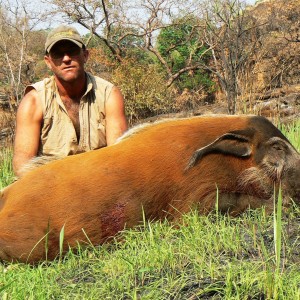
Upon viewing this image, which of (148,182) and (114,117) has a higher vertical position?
(114,117)

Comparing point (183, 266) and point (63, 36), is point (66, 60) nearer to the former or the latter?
point (63, 36)

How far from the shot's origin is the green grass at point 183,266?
2.17 metres

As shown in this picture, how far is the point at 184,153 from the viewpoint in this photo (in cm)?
343

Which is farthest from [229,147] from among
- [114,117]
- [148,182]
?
[114,117]

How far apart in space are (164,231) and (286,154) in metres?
1.01

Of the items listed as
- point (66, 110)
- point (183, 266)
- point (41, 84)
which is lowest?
point (183, 266)

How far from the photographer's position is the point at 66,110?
4883 millimetres

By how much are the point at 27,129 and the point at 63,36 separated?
34.2 inches

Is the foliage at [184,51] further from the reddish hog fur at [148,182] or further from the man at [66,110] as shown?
the reddish hog fur at [148,182]

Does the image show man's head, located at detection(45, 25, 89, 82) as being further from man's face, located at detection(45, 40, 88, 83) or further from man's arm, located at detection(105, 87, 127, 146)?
man's arm, located at detection(105, 87, 127, 146)

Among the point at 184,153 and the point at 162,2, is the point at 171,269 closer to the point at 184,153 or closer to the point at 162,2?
the point at 184,153

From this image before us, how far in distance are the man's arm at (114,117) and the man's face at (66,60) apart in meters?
0.36

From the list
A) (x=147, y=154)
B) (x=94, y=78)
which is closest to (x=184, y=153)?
(x=147, y=154)

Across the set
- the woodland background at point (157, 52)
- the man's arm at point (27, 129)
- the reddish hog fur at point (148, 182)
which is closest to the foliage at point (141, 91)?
the woodland background at point (157, 52)
